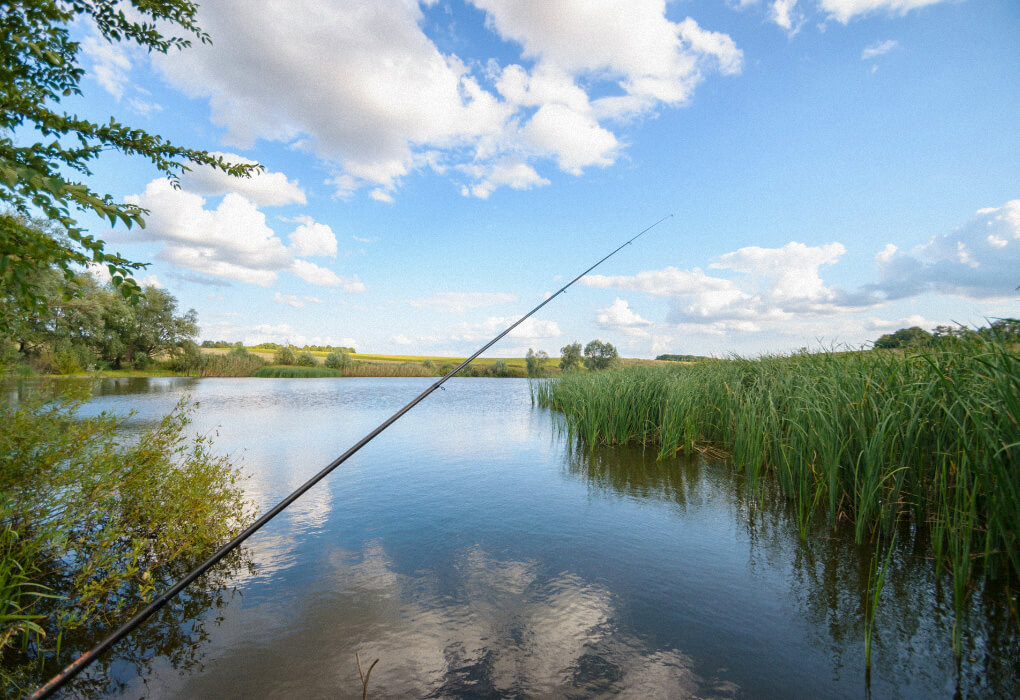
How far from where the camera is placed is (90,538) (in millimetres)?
3691

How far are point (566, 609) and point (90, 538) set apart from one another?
164 inches

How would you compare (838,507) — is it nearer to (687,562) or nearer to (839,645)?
(687,562)

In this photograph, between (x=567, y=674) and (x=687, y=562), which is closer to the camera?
(x=567, y=674)

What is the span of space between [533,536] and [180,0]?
6.47 metres

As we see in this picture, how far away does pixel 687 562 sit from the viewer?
13.8 ft

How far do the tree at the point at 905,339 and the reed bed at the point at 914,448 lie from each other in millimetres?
169

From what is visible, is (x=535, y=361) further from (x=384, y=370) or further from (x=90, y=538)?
(x=90, y=538)

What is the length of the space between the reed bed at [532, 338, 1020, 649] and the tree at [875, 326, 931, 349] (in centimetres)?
17

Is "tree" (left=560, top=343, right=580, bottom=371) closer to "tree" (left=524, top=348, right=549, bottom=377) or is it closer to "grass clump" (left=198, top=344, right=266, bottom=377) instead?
"tree" (left=524, top=348, right=549, bottom=377)

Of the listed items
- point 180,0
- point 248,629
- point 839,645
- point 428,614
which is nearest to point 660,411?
point 839,645

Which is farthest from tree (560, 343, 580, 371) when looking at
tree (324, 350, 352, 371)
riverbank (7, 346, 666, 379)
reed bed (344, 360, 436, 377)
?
tree (324, 350, 352, 371)

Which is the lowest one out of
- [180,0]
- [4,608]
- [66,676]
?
[4,608]

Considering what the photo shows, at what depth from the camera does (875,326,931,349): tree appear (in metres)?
5.43

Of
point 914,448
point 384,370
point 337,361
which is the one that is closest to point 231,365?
point 337,361
